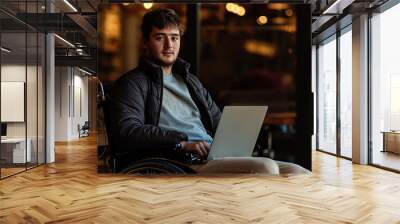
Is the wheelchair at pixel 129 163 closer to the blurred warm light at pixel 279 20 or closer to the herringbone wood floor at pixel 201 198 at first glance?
the herringbone wood floor at pixel 201 198

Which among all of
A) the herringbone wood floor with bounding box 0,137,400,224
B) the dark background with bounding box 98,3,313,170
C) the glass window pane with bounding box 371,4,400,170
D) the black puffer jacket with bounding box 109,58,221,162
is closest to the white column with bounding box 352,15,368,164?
the glass window pane with bounding box 371,4,400,170

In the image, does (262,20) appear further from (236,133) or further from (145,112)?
(145,112)

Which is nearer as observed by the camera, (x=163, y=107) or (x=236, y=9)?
(x=163, y=107)

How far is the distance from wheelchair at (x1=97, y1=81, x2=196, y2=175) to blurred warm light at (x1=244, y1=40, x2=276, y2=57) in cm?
220

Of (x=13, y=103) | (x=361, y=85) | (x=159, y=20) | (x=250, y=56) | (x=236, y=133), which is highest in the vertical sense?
(x=159, y=20)

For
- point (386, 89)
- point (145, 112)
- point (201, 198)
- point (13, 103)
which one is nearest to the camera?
point (201, 198)

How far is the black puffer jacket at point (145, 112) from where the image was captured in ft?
22.2

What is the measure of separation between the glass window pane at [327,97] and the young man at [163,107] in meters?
4.63

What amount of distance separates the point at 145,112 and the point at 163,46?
3.63 feet

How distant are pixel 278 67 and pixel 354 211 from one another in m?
3.21

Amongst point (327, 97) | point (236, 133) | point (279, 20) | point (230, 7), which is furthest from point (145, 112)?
point (327, 97)

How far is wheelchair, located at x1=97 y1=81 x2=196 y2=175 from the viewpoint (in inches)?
273

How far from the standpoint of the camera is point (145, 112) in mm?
6754

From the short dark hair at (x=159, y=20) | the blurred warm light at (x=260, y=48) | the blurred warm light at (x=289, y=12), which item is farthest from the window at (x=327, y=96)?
the short dark hair at (x=159, y=20)
